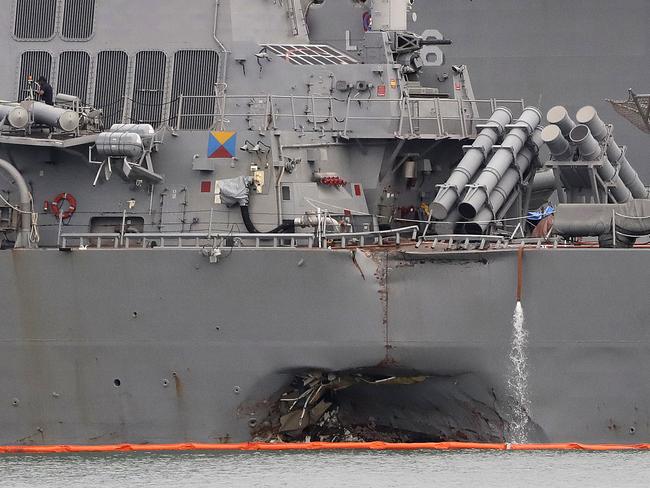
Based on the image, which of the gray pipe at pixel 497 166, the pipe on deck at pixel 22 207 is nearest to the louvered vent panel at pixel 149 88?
the pipe on deck at pixel 22 207

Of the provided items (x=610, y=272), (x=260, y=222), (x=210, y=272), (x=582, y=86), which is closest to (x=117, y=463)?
(x=210, y=272)

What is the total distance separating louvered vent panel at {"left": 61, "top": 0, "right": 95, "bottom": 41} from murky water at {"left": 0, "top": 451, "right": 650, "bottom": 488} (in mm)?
7758

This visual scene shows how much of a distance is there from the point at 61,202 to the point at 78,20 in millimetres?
3569

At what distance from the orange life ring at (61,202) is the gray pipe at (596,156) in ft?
27.1

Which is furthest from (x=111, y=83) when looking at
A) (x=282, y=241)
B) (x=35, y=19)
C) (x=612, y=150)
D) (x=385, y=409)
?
(x=612, y=150)

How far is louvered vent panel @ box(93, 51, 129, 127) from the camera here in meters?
27.2

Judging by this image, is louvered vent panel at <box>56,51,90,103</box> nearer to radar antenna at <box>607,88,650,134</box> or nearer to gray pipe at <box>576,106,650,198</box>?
gray pipe at <box>576,106,650,198</box>

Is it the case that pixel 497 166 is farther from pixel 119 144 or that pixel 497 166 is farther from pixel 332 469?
pixel 332 469

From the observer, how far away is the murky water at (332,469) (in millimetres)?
20969

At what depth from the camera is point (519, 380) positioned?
2381 centimetres

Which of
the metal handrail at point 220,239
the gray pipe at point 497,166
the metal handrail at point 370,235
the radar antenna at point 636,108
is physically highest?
the radar antenna at point 636,108

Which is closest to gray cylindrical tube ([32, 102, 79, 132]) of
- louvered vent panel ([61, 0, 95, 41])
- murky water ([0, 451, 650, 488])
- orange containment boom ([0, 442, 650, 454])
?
louvered vent panel ([61, 0, 95, 41])

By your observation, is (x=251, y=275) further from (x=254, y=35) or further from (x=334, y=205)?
(x=254, y=35)

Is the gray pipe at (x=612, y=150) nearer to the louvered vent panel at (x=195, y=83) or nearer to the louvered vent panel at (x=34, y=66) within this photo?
the louvered vent panel at (x=195, y=83)
